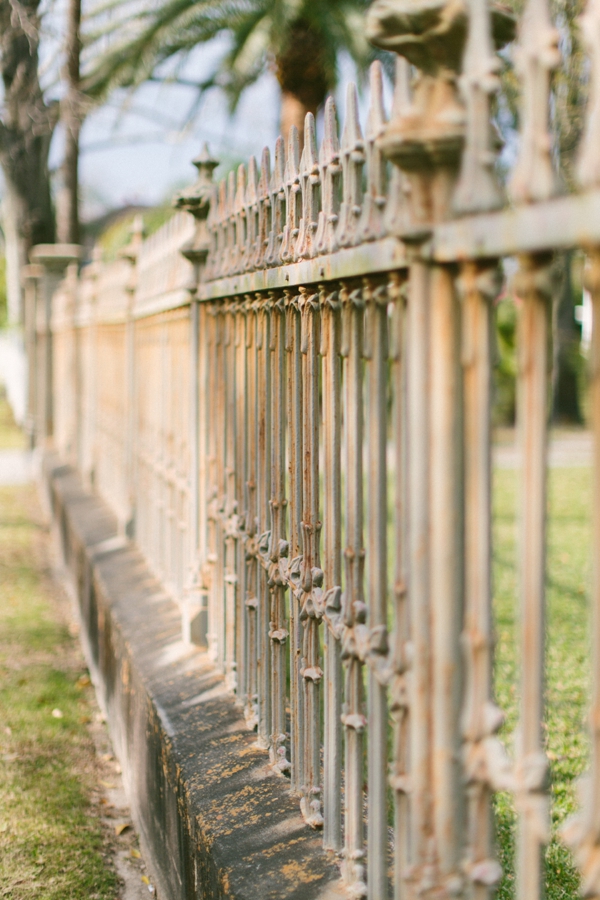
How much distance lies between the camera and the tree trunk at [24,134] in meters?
14.0

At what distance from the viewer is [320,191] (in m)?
2.46

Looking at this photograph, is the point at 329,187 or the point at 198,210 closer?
the point at 329,187

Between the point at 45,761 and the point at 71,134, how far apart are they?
46.0 feet

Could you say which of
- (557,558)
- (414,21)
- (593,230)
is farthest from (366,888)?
(557,558)

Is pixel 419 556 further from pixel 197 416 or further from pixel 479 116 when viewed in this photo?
pixel 197 416

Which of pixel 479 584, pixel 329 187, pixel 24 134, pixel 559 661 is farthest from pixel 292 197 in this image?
pixel 24 134

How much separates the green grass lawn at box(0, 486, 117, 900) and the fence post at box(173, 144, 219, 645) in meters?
0.83

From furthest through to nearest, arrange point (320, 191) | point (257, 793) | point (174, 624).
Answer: point (174, 624) < point (257, 793) < point (320, 191)

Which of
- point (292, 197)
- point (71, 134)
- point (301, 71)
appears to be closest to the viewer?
point (292, 197)

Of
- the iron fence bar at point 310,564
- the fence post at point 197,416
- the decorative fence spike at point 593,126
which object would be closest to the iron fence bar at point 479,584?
the decorative fence spike at point 593,126

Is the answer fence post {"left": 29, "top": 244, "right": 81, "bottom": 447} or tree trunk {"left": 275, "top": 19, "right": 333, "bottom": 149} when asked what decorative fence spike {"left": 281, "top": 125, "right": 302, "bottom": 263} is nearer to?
fence post {"left": 29, "top": 244, "right": 81, "bottom": 447}

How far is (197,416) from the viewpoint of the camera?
13.0 ft

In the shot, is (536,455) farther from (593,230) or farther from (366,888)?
(366,888)

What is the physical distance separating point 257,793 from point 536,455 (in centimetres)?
162
